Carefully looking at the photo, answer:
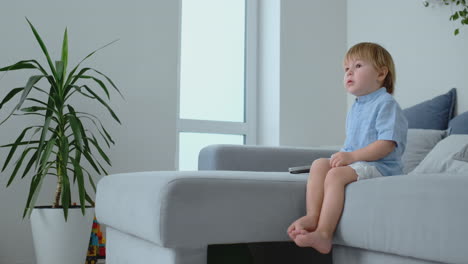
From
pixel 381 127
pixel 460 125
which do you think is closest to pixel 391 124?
pixel 381 127

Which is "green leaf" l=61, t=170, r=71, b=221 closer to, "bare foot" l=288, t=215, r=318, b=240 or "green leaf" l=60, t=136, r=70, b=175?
"green leaf" l=60, t=136, r=70, b=175

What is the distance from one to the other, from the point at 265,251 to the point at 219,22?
2.30 metres

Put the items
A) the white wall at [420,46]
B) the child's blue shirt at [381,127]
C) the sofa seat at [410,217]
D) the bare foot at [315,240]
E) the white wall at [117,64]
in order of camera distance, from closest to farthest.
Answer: the sofa seat at [410,217] < the bare foot at [315,240] < the child's blue shirt at [381,127] < the white wall at [420,46] < the white wall at [117,64]

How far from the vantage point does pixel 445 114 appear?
269 centimetres

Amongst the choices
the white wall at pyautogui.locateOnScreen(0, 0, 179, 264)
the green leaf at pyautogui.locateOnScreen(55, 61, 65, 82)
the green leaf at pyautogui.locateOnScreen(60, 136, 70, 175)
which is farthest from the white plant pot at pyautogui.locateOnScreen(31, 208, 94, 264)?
the green leaf at pyautogui.locateOnScreen(55, 61, 65, 82)

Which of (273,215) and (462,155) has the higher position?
(462,155)

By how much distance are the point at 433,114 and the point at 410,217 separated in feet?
5.09

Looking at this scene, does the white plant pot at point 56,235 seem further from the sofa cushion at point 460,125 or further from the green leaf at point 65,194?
the sofa cushion at point 460,125

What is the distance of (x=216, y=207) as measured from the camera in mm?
1505

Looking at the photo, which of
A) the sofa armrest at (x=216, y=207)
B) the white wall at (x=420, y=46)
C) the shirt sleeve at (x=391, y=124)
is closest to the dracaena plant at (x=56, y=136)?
the sofa armrest at (x=216, y=207)

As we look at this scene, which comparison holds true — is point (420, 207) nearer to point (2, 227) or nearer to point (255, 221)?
point (255, 221)

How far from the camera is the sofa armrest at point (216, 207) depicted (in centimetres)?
147

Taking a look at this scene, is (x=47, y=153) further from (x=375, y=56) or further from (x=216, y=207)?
(x=375, y=56)

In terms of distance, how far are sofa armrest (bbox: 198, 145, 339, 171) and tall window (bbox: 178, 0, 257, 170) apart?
1.46 metres
